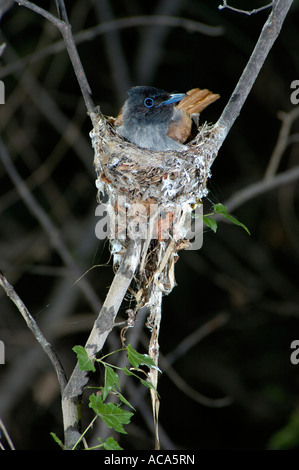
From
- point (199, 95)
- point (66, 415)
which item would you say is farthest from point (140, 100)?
point (66, 415)

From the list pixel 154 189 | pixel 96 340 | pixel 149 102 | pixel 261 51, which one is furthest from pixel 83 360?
pixel 149 102

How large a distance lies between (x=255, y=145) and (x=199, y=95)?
9.72ft

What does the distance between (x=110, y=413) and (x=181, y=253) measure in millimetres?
4207

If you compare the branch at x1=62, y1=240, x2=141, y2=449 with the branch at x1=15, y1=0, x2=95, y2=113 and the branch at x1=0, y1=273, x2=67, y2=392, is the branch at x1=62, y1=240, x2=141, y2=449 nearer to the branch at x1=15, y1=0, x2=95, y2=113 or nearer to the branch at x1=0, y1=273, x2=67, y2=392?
the branch at x1=0, y1=273, x2=67, y2=392

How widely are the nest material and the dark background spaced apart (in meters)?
2.93

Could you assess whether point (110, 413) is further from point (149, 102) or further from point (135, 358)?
point (149, 102)

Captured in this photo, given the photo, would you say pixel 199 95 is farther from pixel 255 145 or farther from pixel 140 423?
pixel 140 423

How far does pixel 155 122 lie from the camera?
3750mm

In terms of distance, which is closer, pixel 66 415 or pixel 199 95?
pixel 66 415

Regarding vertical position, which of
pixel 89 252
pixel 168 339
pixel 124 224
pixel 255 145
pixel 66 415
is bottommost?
pixel 66 415

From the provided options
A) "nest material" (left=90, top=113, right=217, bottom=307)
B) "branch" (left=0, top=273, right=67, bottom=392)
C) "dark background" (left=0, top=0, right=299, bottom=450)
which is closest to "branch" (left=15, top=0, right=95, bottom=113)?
"nest material" (left=90, top=113, right=217, bottom=307)

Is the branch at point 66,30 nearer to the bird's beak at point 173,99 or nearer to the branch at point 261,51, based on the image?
the branch at point 261,51

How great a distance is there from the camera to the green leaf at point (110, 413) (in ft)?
7.64

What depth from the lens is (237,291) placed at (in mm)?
6441
